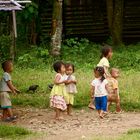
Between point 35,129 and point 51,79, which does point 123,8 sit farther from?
point 35,129

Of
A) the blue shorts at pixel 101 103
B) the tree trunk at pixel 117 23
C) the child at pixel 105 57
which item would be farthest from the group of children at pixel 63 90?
the tree trunk at pixel 117 23

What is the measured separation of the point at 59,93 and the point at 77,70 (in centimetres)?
524

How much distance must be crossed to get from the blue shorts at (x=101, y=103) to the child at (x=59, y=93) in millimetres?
639

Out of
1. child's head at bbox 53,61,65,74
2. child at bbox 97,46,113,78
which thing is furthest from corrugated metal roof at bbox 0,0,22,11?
child at bbox 97,46,113,78

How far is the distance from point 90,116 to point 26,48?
9.99 metres

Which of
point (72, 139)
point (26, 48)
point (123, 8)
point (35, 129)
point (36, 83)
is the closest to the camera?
point (72, 139)

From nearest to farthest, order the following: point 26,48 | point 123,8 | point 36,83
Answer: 1. point 36,83
2. point 26,48
3. point 123,8

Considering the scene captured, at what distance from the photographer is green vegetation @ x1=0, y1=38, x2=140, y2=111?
13.0 metres

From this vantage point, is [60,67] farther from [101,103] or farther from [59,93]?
[101,103]

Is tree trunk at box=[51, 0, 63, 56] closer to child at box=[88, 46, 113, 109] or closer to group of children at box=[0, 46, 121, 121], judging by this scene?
child at box=[88, 46, 113, 109]

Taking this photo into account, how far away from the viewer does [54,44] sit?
18.1m

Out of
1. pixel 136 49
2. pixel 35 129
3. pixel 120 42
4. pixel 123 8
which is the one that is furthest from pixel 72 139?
pixel 123 8

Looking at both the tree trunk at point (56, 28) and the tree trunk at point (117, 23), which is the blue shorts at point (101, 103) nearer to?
the tree trunk at point (56, 28)

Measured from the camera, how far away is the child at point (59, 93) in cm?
1126
